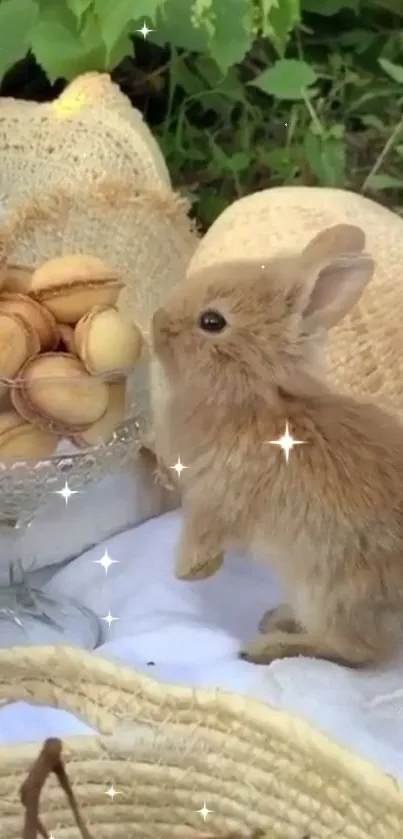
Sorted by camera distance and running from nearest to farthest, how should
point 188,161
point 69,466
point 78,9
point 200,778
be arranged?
point 200,778 < point 69,466 < point 78,9 < point 188,161

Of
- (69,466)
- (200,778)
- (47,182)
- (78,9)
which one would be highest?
(78,9)

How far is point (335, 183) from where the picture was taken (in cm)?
83

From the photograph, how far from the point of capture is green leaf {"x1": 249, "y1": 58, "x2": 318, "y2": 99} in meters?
0.79

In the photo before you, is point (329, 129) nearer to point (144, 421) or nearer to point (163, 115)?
point (163, 115)

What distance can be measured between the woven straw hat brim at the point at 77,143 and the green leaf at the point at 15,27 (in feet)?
0.12

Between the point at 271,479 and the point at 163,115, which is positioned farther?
the point at 163,115

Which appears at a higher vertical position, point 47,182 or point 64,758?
point 47,182

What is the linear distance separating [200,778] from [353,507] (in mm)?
149

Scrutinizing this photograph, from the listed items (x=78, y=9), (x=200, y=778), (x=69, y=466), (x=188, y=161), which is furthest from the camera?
(x=188, y=161)

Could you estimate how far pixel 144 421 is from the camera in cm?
69

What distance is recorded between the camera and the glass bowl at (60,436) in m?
0.62

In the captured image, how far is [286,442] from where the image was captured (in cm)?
56

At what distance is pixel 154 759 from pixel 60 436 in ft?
0.65

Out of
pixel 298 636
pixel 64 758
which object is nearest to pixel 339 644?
pixel 298 636
